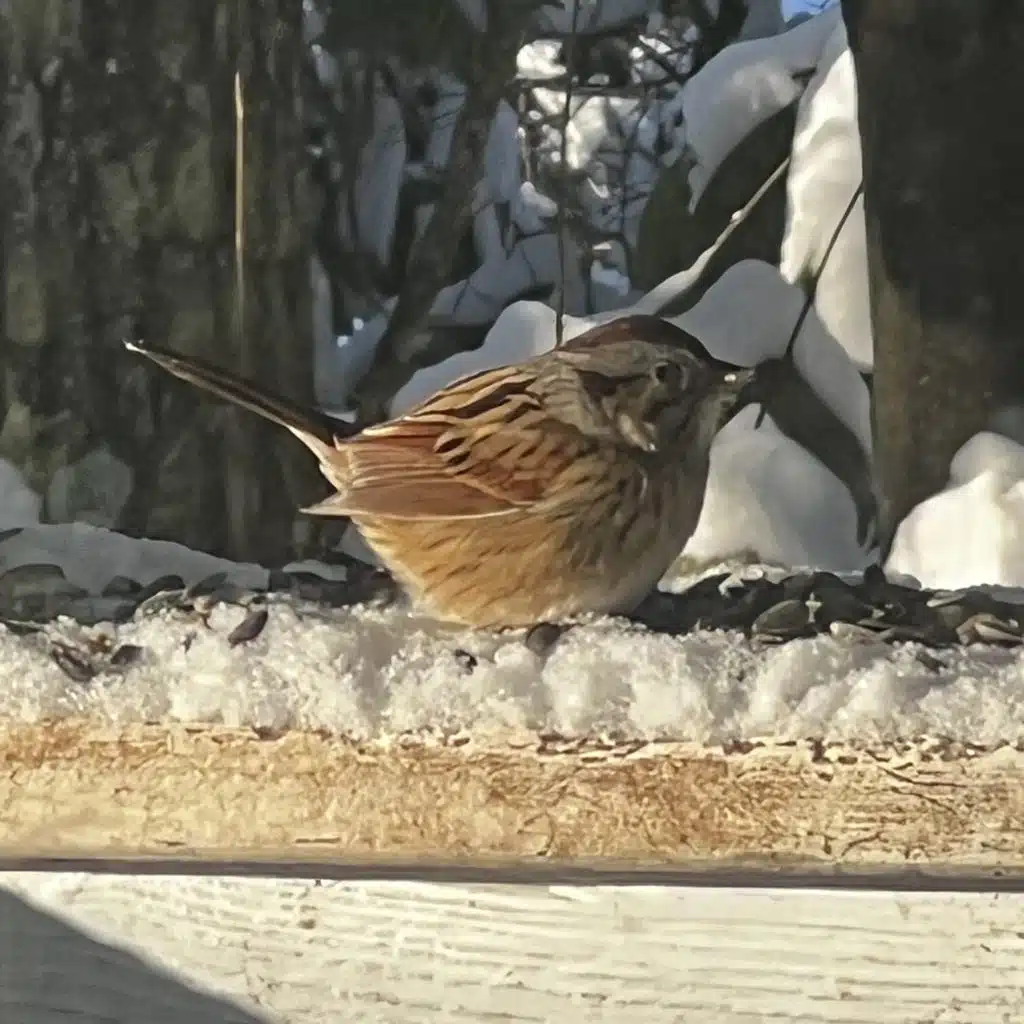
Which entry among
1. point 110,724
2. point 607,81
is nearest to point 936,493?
point 110,724

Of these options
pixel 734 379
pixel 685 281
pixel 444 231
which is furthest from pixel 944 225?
pixel 444 231

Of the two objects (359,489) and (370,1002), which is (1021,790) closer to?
(370,1002)

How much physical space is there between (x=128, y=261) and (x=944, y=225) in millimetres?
842

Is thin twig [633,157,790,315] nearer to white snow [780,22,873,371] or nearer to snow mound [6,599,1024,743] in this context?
white snow [780,22,873,371]

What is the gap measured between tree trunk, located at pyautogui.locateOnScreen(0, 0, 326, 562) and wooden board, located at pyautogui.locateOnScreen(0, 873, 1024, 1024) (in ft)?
2.56

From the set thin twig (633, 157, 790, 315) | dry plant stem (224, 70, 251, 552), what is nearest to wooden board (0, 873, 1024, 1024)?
dry plant stem (224, 70, 251, 552)

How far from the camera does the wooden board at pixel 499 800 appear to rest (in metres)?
0.84

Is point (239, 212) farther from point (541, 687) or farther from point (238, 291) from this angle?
point (541, 687)

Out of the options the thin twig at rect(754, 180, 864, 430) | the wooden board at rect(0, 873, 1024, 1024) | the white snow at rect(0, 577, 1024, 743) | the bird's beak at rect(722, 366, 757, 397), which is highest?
the thin twig at rect(754, 180, 864, 430)

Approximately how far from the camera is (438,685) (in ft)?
2.92

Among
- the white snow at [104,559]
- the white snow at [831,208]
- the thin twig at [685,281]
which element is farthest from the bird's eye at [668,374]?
the thin twig at [685,281]

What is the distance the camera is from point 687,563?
1.75 m

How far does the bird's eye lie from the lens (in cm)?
113

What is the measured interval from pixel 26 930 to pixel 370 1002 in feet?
0.61
